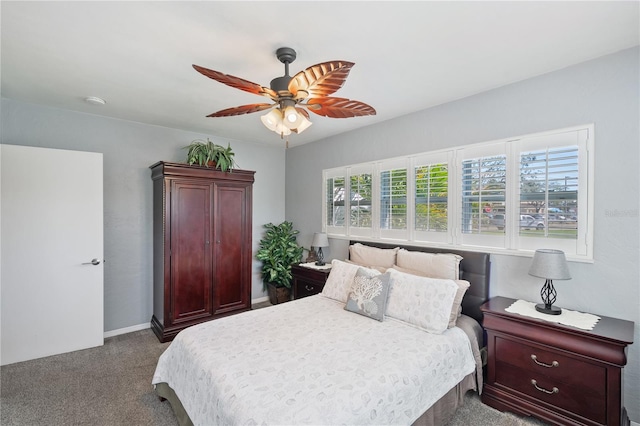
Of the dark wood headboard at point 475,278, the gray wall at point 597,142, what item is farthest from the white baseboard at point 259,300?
the gray wall at point 597,142

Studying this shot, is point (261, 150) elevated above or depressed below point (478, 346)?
above

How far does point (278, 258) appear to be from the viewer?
469 cm

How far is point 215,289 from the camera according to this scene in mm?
3906

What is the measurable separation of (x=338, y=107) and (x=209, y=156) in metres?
2.33

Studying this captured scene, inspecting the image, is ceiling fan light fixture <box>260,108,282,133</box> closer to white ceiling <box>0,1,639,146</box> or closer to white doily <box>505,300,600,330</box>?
white ceiling <box>0,1,639,146</box>

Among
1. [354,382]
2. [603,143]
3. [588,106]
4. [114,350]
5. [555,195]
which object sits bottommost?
[114,350]

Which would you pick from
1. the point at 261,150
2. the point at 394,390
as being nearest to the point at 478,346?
the point at 394,390

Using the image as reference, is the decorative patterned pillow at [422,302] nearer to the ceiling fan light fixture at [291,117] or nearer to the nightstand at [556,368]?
the nightstand at [556,368]

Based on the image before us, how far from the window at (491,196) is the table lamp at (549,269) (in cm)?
28

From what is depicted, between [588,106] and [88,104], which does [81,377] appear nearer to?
[88,104]

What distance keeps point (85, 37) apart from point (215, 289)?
9.63ft

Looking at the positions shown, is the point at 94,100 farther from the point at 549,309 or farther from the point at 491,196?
the point at 549,309

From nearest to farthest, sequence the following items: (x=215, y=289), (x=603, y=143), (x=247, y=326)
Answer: (x=603, y=143) < (x=247, y=326) < (x=215, y=289)

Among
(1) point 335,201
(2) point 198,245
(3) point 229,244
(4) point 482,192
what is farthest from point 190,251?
(4) point 482,192
